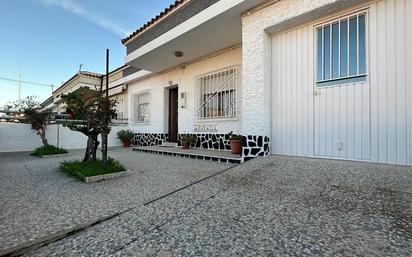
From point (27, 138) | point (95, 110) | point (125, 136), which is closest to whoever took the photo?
point (95, 110)

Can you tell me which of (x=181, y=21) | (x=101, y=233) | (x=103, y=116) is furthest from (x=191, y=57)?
(x=101, y=233)

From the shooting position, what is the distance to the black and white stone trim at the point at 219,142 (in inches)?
207

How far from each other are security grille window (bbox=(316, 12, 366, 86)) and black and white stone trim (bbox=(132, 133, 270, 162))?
1.97 meters

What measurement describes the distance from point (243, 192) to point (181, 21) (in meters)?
5.93

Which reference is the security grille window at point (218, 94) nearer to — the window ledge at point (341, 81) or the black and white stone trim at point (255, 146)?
the black and white stone trim at point (255, 146)

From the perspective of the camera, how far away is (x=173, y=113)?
10.6 metres

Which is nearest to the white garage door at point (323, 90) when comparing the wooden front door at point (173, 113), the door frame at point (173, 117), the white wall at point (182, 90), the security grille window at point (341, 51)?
the security grille window at point (341, 51)

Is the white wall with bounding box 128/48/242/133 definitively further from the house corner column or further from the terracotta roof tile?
the terracotta roof tile

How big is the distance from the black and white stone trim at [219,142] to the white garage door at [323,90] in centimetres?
45

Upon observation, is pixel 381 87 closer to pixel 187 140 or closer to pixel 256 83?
pixel 256 83

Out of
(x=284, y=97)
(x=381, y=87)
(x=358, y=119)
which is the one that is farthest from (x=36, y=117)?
(x=381, y=87)

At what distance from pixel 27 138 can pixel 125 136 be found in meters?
4.28

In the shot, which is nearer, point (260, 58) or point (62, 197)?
point (62, 197)

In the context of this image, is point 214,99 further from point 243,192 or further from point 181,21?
point 243,192
